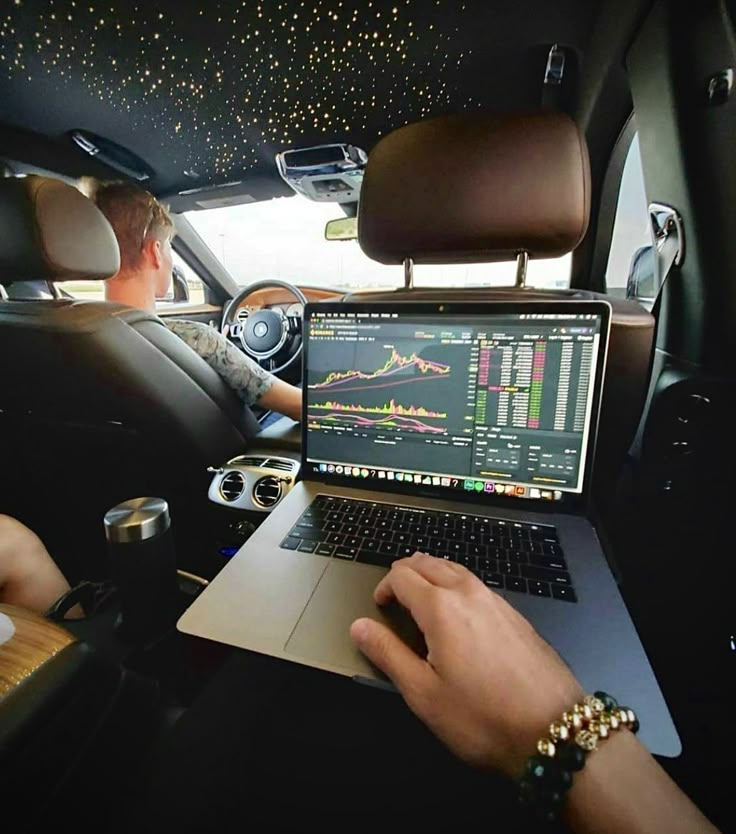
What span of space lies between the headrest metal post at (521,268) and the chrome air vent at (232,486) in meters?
0.86

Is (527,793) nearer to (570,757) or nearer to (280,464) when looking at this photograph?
(570,757)

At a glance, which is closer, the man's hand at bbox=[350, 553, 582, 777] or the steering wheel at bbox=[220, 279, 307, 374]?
the man's hand at bbox=[350, 553, 582, 777]

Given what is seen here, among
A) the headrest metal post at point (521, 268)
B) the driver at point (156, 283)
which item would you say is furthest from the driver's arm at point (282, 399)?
the headrest metal post at point (521, 268)

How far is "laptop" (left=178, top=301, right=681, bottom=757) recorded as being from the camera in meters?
0.59

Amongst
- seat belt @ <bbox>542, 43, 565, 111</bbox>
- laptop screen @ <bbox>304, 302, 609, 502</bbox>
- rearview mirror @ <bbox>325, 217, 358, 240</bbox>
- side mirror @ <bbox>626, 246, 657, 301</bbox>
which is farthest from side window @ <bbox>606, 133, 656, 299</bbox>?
rearview mirror @ <bbox>325, 217, 358, 240</bbox>

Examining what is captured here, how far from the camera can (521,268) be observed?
96 cm

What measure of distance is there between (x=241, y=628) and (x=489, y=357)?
61 cm

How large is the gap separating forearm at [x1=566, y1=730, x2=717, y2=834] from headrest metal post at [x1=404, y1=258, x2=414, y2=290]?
899 millimetres

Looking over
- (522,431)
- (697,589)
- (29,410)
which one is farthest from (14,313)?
(697,589)

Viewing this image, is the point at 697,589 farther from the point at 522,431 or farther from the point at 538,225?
the point at 538,225

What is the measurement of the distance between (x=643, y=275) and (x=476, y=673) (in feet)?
3.87

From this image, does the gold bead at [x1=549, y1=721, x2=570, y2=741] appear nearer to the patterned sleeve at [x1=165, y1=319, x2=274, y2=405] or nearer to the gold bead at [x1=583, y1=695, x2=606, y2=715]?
the gold bead at [x1=583, y1=695, x2=606, y2=715]

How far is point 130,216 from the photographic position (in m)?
1.61

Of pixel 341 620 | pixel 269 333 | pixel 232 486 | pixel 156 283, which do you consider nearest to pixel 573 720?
pixel 341 620
